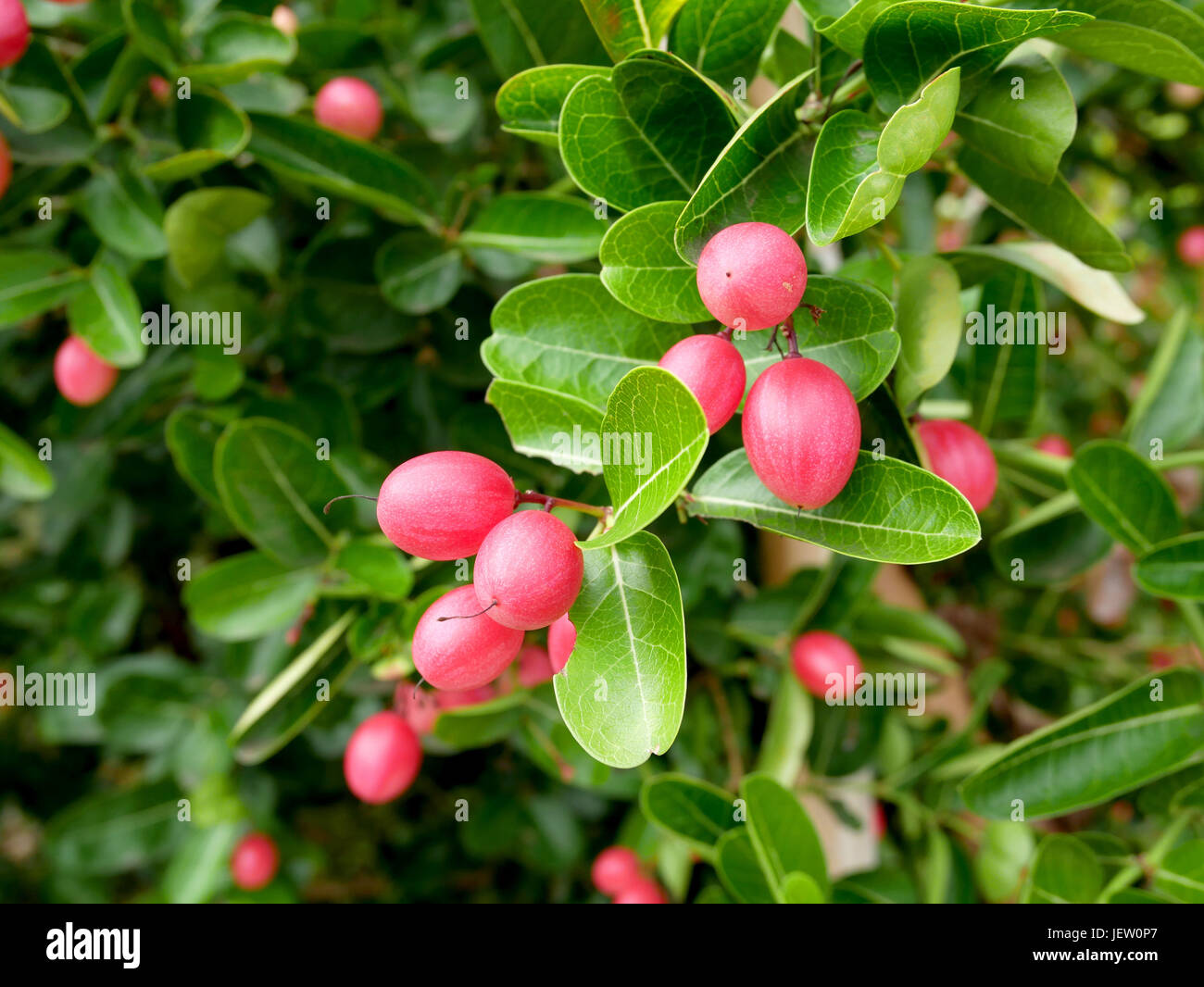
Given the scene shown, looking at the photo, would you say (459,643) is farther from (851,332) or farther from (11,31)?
(11,31)

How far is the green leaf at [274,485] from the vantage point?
92cm

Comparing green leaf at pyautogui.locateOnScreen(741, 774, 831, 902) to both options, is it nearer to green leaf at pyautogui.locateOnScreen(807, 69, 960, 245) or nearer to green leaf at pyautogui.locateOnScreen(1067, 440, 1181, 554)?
green leaf at pyautogui.locateOnScreen(1067, 440, 1181, 554)

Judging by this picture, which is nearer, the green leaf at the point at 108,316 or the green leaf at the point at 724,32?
the green leaf at the point at 724,32

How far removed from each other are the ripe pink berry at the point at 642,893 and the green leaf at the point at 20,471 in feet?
2.93

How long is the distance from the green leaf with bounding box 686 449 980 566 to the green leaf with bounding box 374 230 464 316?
0.50 m

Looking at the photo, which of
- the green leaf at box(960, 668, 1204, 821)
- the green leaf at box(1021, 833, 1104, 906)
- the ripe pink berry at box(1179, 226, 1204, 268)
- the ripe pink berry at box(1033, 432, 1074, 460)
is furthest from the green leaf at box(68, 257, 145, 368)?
the ripe pink berry at box(1179, 226, 1204, 268)

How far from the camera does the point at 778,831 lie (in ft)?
2.96

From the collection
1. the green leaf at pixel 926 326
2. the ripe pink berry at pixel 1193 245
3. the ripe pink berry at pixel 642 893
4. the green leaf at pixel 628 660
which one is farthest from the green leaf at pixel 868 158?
the ripe pink berry at pixel 1193 245

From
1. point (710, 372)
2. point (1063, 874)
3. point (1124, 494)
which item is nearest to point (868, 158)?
point (710, 372)

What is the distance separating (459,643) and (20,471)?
32.7 inches

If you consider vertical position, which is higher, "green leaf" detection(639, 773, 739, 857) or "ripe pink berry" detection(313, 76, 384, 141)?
"ripe pink berry" detection(313, 76, 384, 141)

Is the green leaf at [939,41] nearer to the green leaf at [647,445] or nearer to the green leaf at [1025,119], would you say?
the green leaf at [1025,119]

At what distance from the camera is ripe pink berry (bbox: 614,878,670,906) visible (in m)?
1.15

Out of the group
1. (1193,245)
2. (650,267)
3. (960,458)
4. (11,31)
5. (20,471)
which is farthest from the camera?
(1193,245)
